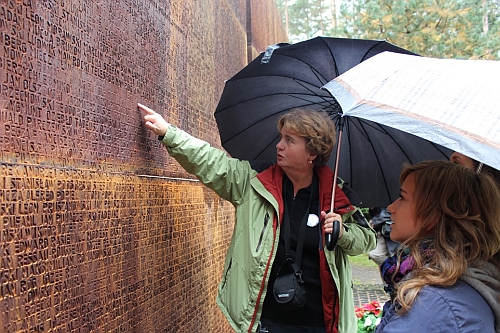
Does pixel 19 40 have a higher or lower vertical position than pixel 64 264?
higher

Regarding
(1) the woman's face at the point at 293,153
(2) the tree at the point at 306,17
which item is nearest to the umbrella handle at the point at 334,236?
(1) the woman's face at the point at 293,153

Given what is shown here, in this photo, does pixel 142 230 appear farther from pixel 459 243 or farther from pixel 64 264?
pixel 459 243

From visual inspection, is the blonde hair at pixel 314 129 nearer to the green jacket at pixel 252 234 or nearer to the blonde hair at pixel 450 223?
the green jacket at pixel 252 234

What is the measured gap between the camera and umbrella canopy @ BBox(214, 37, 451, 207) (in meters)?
2.94

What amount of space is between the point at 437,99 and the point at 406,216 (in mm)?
356

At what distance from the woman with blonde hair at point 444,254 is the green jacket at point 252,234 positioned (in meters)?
0.92

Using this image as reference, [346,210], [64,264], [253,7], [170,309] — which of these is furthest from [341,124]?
[253,7]

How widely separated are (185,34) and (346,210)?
154 cm

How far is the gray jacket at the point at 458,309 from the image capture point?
4.50ft

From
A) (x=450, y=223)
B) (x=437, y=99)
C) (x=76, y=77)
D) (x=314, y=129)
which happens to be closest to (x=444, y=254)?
(x=450, y=223)

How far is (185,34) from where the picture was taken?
3.51 metres

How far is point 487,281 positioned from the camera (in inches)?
58.1

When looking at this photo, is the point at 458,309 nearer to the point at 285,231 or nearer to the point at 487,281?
the point at 487,281

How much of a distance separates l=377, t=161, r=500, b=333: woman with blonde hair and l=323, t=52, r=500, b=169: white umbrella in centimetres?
12
